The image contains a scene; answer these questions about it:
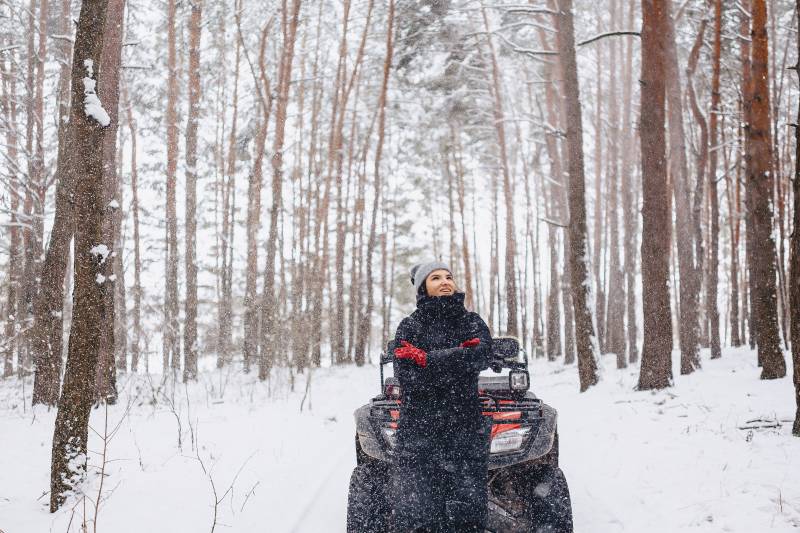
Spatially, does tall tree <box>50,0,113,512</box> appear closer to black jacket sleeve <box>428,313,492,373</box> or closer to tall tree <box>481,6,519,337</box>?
black jacket sleeve <box>428,313,492,373</box>

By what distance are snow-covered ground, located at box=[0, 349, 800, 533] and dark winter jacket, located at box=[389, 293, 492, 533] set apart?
1224mm

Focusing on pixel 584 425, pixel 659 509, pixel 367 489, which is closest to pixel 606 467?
pixel 659 509

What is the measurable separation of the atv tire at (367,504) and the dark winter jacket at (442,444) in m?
0.69

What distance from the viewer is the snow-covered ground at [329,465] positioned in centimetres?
437

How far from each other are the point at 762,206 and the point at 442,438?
9.25 meters

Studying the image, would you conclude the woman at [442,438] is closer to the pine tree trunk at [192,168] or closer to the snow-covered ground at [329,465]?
the snow-covered ground at [329,465]

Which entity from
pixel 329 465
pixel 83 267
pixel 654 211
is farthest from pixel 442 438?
pixel 654 211

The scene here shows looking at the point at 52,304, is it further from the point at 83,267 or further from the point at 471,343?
the point at 471,343

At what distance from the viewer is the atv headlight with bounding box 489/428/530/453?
3420mm

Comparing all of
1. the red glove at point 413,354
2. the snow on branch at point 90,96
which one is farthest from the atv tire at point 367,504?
the snow on branch at point 90,96

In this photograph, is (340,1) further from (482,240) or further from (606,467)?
(482,240)

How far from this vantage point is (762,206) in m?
9.72

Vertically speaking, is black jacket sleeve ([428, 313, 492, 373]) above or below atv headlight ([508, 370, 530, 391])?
above

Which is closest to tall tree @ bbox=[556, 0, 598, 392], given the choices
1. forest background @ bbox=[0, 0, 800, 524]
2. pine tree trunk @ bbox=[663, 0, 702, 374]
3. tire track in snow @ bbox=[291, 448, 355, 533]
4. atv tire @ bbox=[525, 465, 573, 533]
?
forest background @ bbox=[0, 0, 800, 524]
